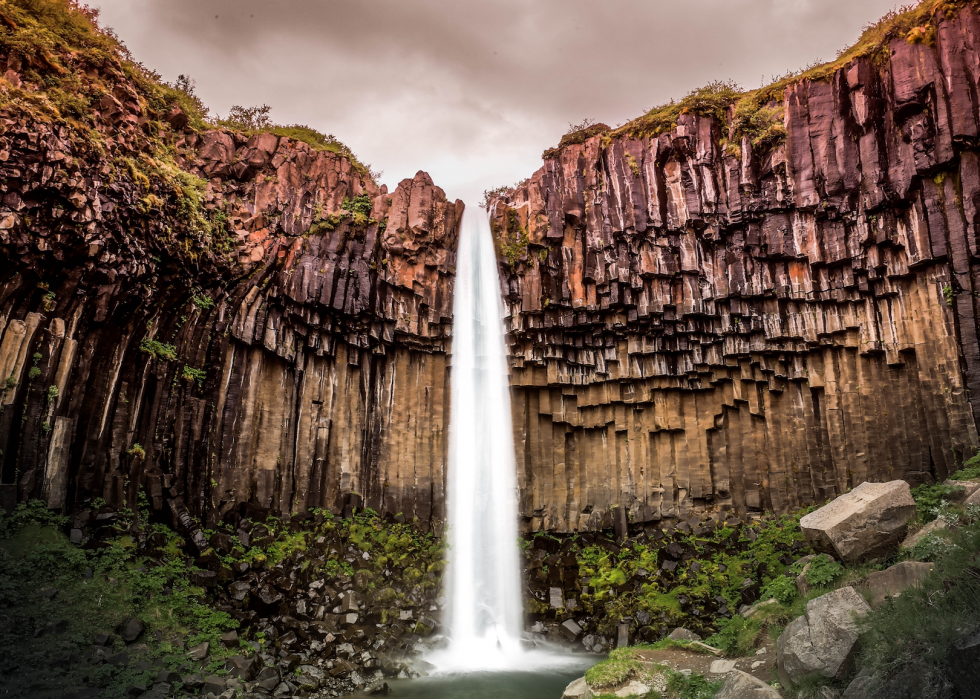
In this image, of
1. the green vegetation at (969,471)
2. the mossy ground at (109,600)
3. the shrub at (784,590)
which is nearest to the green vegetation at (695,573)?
the shrub at (784,590)

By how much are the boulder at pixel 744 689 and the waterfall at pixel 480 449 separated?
9101 mm

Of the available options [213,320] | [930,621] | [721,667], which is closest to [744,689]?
[930,621]

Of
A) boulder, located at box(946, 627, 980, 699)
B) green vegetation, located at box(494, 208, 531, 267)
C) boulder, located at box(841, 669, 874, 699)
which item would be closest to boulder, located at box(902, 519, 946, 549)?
boulder, located at box(841, 669, 874, 699)

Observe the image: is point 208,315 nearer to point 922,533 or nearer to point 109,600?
point 109,600

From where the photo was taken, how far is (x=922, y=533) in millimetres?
8883

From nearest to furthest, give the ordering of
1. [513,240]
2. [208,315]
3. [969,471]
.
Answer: [969,471], [208,315], [513,240]

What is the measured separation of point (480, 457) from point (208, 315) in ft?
27.9

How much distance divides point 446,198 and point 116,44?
9.35 m

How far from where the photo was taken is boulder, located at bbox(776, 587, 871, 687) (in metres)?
6.91

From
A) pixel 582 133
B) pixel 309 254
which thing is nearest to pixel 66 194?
pixel 309 254

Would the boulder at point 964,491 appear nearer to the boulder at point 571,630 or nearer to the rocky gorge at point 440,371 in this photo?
the rocky gorge at point 440,371

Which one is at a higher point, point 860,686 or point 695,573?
point 860,686

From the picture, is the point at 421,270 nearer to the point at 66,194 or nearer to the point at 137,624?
the point at 66,194

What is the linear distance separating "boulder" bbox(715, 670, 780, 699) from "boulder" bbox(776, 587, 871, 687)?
48 centimetres
